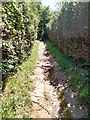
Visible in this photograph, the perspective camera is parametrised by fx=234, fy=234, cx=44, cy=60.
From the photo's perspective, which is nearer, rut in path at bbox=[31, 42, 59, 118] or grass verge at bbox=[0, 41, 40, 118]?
grass verge at bbox=[0, 41, 40, 118]

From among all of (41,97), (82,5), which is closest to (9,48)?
(41,97)

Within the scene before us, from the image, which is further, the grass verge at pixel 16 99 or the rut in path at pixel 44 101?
the rut in path at pixel 44 101

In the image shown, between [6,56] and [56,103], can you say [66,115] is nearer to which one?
[56,103]

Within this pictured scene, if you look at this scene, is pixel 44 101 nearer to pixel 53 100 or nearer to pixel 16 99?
pixel 53 100

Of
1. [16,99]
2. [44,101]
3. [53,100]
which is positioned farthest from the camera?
[53,100]

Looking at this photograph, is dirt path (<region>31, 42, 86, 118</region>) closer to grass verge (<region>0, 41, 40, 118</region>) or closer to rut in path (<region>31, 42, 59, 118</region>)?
rut in path (<region>31, 42, 59, 118</region>)

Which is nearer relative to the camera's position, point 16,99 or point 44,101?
point 16,99

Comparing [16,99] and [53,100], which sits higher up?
[16,99]

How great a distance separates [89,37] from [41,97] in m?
2.66

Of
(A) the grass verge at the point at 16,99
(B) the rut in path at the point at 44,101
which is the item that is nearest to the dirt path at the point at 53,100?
(B) the rut in path at the point at 44,101

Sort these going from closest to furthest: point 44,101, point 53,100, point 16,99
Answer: point 16,99
point 44,101
point 53,100

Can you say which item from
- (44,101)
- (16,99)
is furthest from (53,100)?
(16,99)

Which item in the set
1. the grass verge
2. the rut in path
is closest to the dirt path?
the rut in path

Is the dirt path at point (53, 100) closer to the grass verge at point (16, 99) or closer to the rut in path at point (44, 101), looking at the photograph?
the rut in path at point (44, 101)
